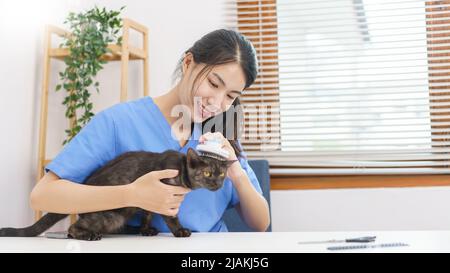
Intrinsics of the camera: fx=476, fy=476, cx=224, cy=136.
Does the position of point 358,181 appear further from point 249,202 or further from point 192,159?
point 192,159

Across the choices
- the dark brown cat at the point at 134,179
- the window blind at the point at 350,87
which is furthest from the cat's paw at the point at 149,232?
the window blind at the point at 350,87

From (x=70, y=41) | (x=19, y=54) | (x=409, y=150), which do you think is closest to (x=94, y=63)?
(x=70, y=41)

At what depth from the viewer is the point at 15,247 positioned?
85cm

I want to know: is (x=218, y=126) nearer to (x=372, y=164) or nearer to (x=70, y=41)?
(x=372, y=164)

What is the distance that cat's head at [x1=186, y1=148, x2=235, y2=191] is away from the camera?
3.22ft

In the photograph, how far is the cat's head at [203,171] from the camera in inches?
38.6

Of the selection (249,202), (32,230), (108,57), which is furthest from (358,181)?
(32,230)

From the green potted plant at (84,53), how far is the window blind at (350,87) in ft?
2.01

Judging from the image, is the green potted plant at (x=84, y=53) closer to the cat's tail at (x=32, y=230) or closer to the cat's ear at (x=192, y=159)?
the cat's tail at (x=32, y=230)

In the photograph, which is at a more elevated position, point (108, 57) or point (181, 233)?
point (108, 57)

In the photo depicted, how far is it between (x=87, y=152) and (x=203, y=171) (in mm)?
317

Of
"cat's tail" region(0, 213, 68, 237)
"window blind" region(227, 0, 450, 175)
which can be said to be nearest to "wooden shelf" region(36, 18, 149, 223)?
"window blind" region(227, 0, 450, 175)

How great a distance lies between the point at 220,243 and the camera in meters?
0.90

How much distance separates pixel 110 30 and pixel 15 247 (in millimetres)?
1775
